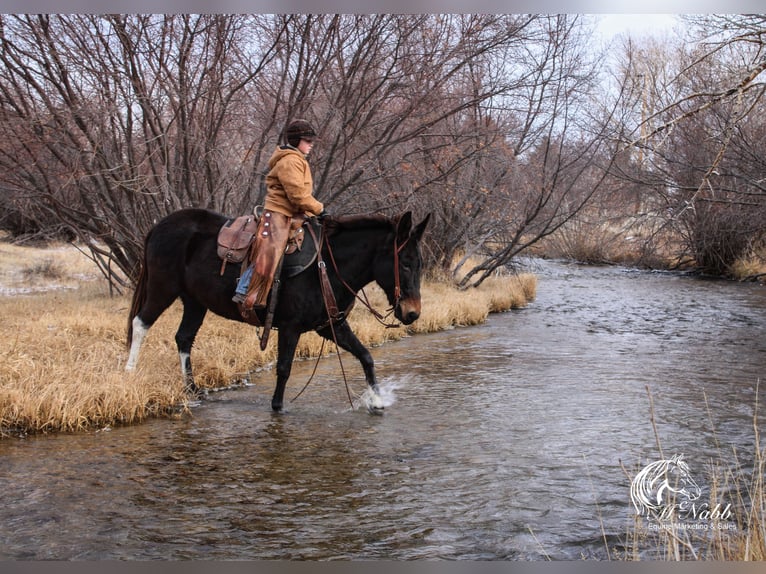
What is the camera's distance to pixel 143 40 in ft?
33.0

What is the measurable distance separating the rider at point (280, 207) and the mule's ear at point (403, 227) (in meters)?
0.72

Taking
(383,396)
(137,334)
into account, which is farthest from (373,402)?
(137,334)

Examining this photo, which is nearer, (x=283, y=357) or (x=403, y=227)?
(x=403, y=227)

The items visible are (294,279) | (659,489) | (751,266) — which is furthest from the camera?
(751,266)

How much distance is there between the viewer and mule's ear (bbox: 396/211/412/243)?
643 centimetres

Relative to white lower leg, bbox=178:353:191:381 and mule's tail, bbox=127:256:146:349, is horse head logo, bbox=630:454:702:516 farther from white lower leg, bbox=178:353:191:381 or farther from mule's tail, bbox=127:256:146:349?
mule's tail, bbox=127:256:146:349

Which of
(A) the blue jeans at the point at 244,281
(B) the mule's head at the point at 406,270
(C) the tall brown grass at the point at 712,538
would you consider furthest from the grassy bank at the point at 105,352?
(C) the tall brown grass at the point at 712,538

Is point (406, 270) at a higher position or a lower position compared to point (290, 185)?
lower

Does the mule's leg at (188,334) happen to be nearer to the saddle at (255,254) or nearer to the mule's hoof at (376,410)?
the saddle at (255,254)

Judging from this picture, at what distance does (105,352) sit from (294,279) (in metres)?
2.68

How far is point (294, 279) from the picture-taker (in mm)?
6758

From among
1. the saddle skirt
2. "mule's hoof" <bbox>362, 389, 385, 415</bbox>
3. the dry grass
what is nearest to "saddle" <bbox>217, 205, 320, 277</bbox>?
the saddle skirt

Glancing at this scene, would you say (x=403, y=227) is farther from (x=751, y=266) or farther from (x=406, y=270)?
(x=751, y=266)

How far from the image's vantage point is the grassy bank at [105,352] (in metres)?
6.32
